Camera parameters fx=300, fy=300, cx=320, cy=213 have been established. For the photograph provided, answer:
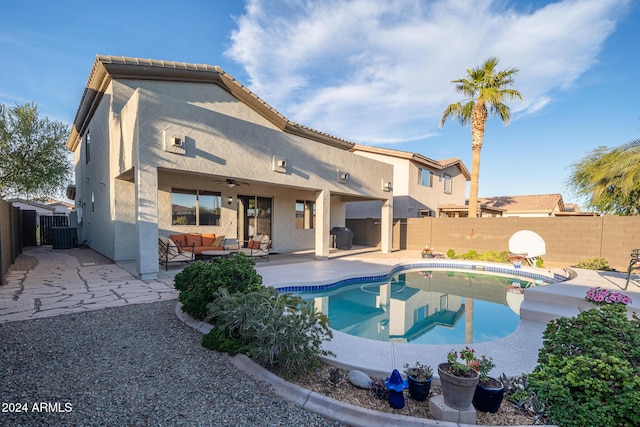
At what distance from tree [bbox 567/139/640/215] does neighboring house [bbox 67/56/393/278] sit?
9.33 m

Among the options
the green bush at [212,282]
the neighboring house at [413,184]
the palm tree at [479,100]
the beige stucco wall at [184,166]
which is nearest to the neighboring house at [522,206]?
the neighboring house at [413,184]

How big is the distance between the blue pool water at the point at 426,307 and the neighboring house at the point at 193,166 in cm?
378

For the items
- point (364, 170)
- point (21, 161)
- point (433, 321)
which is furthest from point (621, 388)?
point (21, 161)

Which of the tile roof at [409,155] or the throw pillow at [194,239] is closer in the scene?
the throw pillow at [194,239]

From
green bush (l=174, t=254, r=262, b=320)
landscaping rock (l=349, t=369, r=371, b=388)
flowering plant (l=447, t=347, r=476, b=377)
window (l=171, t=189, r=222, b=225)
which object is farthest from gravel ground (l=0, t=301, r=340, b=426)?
window (l=171, t=189, r=222, b=225)

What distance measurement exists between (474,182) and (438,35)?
8.72 meters

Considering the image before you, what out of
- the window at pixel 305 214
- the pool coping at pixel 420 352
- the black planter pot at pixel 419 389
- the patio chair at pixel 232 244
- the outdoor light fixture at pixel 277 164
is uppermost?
the outdoor light fixture at pixel 277 164

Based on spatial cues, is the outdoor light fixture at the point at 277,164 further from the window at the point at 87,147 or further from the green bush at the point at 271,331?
the window at the point at 87,147

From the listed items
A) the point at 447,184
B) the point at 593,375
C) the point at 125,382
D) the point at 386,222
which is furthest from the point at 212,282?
the point at 447,184

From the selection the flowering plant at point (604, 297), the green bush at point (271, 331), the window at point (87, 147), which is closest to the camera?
the green bush at point (271, 331)

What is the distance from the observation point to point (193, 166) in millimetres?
7820

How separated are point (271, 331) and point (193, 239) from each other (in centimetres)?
843

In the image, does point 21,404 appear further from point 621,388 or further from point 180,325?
point 621,388

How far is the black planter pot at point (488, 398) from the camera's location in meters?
2.64
